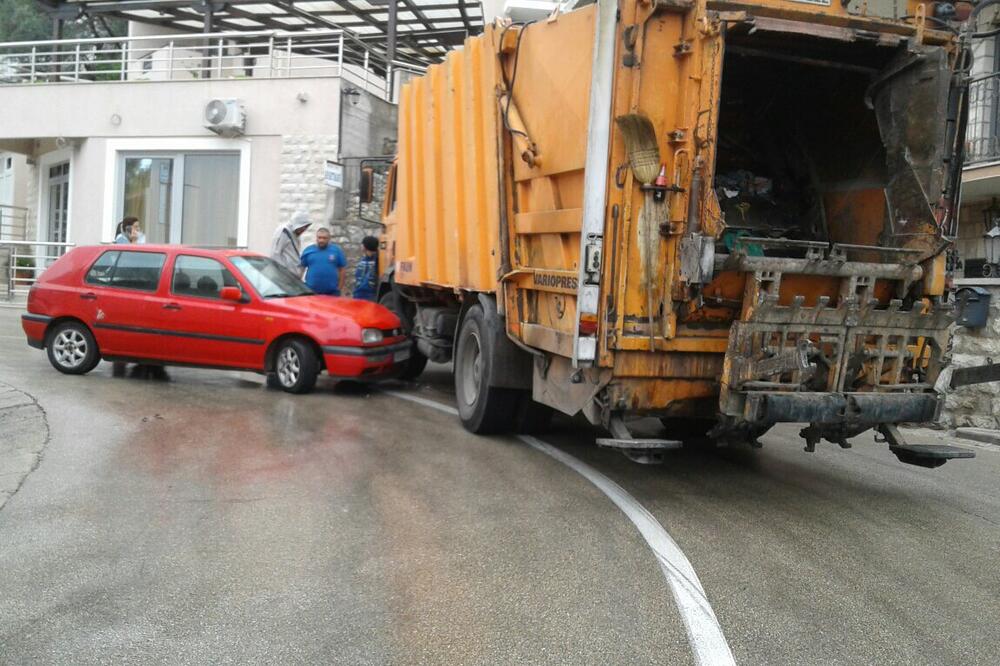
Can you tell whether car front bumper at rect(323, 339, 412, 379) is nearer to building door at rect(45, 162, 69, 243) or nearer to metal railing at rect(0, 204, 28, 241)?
building door at rect(45, 162, 69, 243)

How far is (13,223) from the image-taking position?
1009 inches

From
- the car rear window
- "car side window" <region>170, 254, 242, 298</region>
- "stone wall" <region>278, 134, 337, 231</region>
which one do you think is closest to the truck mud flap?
"car side window" <region>170, 254, 242, 298</region>

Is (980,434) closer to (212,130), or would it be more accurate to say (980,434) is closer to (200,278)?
(200,278)

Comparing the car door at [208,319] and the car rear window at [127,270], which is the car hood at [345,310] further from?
the car rear window at [127,270]

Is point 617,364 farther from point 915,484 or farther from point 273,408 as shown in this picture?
point 273,408

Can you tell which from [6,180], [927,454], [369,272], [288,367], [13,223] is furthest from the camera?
[6,180]

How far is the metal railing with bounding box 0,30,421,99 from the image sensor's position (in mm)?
18453

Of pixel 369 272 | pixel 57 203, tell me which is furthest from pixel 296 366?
pixel 57 203

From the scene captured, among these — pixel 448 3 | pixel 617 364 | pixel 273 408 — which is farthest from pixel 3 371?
pixel 448 3

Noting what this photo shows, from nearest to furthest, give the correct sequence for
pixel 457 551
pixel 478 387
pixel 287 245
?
pixel 457 551
pixel 478 387
pixel 287 245

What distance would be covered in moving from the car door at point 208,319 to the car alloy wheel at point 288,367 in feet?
0.71

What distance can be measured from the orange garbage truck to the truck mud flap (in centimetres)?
1

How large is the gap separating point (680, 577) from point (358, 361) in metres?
5.77

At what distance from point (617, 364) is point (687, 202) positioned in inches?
43.1
